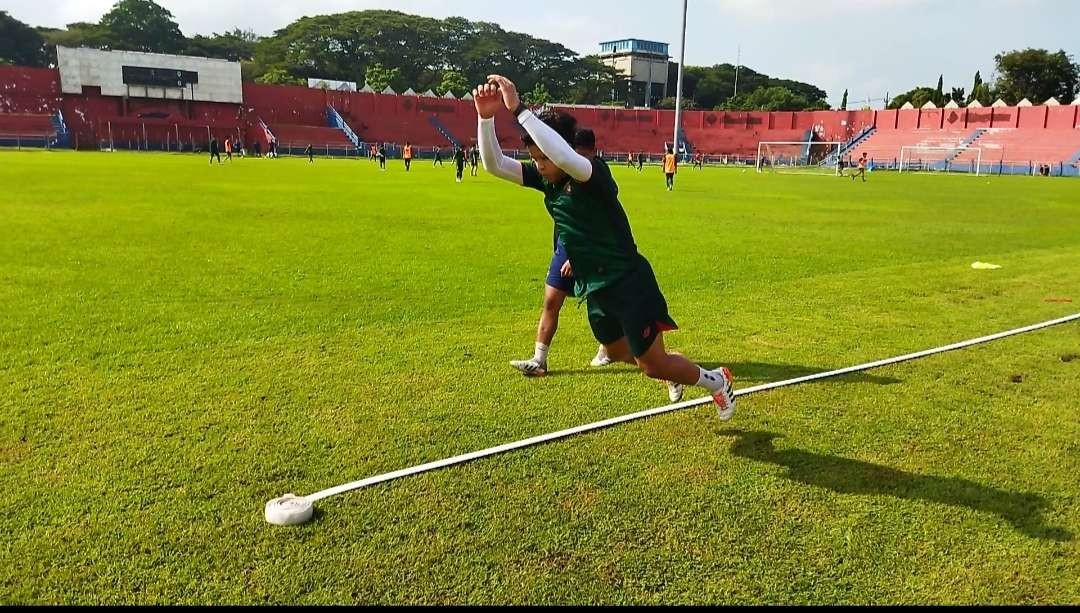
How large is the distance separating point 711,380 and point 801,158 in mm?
70676

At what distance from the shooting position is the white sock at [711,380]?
471cm

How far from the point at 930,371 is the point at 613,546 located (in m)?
3.86

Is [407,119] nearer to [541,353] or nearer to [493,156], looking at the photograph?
[541,353]

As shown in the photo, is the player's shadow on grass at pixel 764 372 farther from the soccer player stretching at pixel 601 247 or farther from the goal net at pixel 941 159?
the goal net at pixel 941 159

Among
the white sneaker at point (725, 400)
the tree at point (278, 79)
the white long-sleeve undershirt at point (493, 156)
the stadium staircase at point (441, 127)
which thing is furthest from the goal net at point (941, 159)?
the tree at point (278, 79)

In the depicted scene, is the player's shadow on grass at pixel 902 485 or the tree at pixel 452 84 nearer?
the player's shadow on grass at pixel 902 485

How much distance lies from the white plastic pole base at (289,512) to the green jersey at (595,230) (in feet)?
6.28

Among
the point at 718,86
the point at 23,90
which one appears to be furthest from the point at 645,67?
the point at 23,90

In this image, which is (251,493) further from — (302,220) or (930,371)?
(302,220)

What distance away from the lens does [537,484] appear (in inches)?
160

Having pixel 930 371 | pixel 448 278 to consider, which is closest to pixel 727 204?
pixel 448 278

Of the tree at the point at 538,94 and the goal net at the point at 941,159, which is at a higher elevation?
the tree at the point at 538,94

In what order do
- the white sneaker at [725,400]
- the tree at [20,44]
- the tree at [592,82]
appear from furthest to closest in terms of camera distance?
the tree at [592,82] → the tree at [20,44] → the white sneaker at [725,400]

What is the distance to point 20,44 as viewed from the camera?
303 feet
